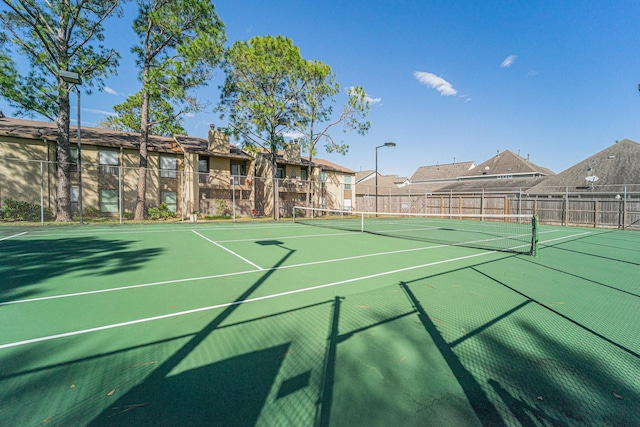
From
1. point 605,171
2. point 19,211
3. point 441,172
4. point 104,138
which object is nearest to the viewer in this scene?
point 19,211

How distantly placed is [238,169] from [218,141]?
3534mm

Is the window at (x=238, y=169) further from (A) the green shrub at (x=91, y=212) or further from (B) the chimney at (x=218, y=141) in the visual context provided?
(A) the green shrub at (x=91, y=212)

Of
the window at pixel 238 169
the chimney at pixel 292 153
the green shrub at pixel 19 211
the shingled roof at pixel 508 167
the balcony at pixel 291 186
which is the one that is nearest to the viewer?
the green shrub at pixel 19 211

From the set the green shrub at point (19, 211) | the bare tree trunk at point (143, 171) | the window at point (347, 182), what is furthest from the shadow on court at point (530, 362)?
the window at point (347, 182)

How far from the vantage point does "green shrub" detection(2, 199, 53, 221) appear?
53.7 ft

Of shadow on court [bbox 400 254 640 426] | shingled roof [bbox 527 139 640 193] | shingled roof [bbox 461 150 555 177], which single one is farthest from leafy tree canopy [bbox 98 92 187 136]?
shingled roof [bbox 461 150 555 177]

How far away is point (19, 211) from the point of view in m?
16.8

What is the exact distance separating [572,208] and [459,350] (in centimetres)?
2447

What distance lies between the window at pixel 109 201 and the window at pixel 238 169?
9839mm

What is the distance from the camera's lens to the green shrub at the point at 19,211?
16375 millimetres

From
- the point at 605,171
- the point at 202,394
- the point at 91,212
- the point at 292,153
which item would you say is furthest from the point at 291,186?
the point at 605,171

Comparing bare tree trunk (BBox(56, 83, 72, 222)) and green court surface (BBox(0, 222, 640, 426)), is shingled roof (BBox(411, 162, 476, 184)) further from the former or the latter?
bare tree trunk (BBox(56, 83, 72, 222))

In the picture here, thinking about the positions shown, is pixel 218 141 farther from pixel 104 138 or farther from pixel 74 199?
pixel 74 199

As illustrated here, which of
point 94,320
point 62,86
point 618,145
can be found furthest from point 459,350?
point 618,145
